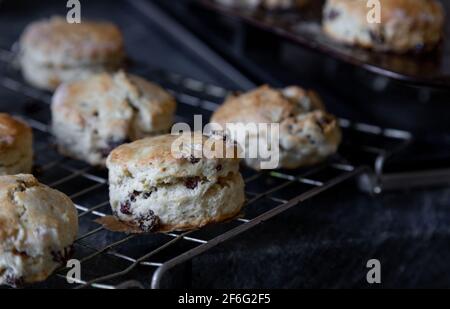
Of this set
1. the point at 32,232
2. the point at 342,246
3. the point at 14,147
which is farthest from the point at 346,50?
the point at 32,232

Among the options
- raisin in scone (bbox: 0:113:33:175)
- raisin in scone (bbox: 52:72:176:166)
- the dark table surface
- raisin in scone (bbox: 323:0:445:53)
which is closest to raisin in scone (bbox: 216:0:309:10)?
raisin in scone (bbox: 323:0:445:53)

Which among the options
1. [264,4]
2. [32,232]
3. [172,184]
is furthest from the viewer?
[264,4]

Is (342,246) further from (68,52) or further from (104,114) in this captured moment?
(68,52)

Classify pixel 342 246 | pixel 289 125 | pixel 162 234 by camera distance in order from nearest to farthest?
pixel 162 234 → pixel 342 246 → pixel 289 125

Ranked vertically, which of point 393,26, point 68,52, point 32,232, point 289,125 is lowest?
point 32,232

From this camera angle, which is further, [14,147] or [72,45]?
[72,45]

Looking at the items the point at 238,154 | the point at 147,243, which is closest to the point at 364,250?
the point at 238,154

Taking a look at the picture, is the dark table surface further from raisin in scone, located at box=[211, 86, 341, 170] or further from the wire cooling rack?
raisin in scone, located at box=[211, 86, 341, 170]
